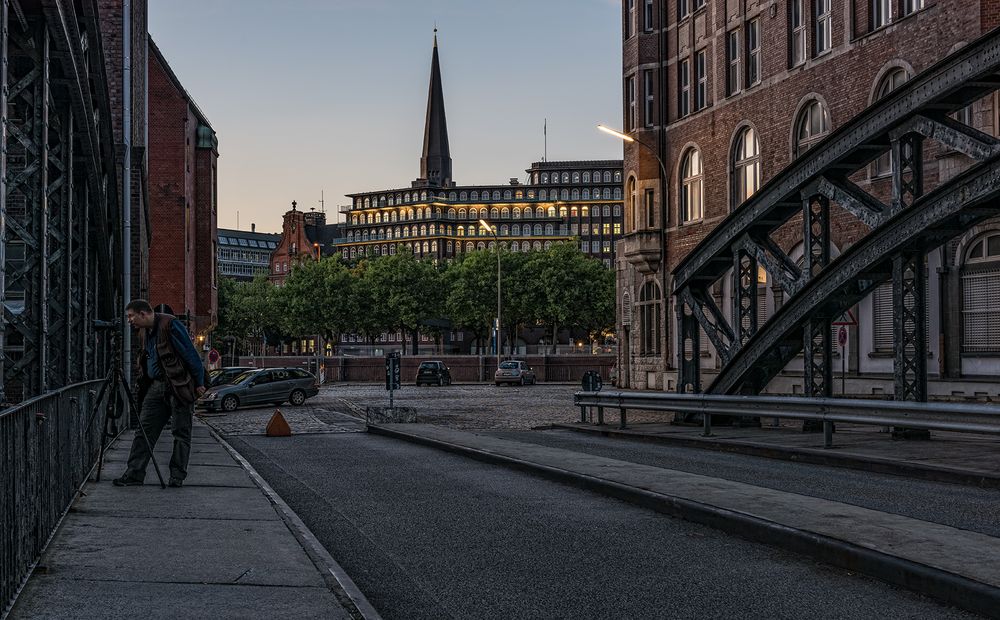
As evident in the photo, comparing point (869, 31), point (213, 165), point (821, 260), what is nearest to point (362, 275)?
point (213, 165)

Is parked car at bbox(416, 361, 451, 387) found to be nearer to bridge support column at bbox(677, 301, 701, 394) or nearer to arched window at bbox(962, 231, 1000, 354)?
arched window at bbox(962, 231, 1000, 354)

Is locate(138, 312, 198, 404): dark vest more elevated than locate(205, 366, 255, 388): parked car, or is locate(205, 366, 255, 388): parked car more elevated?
locate(138, 312, 198, 404): dark vest

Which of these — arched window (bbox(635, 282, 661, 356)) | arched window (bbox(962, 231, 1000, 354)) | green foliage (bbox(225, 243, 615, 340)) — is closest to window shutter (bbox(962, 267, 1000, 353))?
arched window (bbox(962, 231, 1000, 354))

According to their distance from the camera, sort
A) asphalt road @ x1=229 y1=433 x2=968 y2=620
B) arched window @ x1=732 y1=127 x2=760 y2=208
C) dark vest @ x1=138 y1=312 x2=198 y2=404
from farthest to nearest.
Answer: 1. arched window @ x1=732 y1=127 x2=760 y2=208
2. dark vest @ x1=138 y1=312 x2=198 y2=404
3. asphalt road @ x1=229 y1=433 x2=968 y2=620

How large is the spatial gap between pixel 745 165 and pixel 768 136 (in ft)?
6.35

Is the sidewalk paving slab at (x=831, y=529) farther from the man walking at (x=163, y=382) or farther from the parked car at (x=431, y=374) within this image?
the parked car at (x=431, y=374)

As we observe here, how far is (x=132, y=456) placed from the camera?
10664mm

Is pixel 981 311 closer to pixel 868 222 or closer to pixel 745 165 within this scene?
pixel 868 222

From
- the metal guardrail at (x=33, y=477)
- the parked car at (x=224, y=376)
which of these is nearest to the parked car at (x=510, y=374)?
the parked car at (x=224, y=376)

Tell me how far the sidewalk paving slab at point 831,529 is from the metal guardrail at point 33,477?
4908 mm

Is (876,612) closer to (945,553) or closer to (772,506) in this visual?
(945,553)

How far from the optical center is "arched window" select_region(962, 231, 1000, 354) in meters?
23.7

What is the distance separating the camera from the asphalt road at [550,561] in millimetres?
6328

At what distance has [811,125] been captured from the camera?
103 ft
